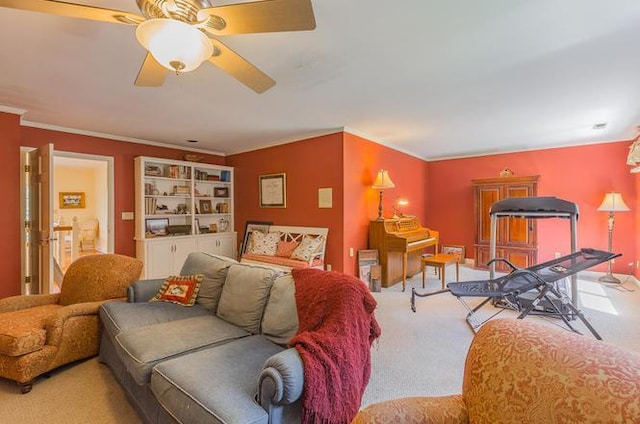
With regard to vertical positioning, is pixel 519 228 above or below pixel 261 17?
below

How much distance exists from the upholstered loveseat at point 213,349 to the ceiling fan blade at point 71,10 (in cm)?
163

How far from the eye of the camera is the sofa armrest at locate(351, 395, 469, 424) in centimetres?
105

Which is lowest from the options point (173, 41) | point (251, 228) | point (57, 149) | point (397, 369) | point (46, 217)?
point (397, 369)

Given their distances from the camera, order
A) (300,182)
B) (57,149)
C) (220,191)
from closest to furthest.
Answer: (57,149) → (300,182) → (220,191)

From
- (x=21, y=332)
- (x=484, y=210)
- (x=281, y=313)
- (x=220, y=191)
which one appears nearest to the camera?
(x=281, y=313)

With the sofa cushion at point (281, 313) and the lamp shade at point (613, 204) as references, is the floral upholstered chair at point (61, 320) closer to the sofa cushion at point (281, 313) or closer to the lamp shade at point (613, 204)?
the sofa cushion at point (281, 313)

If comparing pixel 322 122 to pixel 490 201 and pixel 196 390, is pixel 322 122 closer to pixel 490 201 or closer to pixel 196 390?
pixel 196 390

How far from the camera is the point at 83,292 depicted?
8.71 feet

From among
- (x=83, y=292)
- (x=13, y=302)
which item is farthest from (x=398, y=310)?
(x=13, y=302)

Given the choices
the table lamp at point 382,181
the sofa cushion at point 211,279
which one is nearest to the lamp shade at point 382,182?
the table lamp at point 382,181

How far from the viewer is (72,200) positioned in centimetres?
805

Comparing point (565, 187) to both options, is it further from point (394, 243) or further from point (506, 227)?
point (394, 243)

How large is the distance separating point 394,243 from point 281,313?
2.91 meters

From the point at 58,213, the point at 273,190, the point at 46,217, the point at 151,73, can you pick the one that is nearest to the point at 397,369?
the point at 151,73
